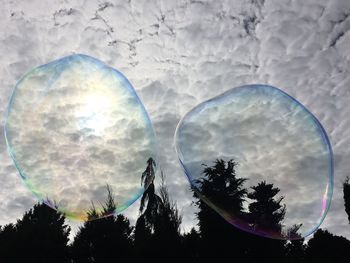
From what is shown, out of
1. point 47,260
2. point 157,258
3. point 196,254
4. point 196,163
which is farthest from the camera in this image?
point 47,260

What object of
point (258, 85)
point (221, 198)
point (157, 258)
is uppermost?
point (258, 85)

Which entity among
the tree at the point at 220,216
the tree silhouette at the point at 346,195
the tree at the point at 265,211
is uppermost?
the tree silhouette at the point at 346,195

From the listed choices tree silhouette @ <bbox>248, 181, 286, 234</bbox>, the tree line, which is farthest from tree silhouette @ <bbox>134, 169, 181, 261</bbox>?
tree silhouette @ <bbox>248, 181, 286, 234</bbox>

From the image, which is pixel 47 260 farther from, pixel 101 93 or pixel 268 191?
pixel 268 191

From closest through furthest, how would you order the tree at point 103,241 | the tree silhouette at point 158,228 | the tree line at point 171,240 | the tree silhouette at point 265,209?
the tree silhouette at point 265,209
the tree line at point 171,240
the tree silhouette at point 158,228
the tree at point 103,241

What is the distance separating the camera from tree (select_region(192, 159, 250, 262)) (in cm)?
792

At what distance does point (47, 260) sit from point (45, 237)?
2.29 metres

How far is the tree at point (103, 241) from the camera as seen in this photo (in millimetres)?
17359

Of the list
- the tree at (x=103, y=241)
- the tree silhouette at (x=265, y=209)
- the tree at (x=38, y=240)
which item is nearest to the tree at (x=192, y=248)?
the tree at (x=103, y=241)

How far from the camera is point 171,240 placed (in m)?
14.6

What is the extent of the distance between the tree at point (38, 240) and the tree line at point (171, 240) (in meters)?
0.06

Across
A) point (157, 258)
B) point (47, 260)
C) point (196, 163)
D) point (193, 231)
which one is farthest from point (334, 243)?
point (47, 260)

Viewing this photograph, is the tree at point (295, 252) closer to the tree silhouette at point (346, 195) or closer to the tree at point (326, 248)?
the tree at point (326, 248)

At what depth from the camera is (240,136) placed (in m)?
7.87
